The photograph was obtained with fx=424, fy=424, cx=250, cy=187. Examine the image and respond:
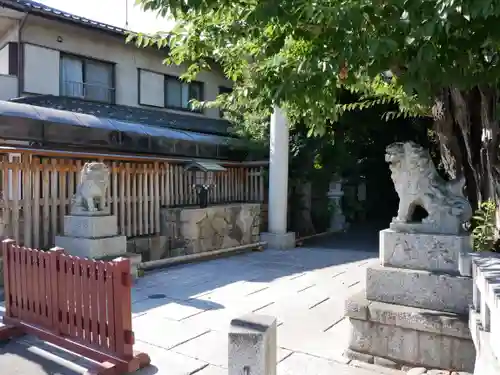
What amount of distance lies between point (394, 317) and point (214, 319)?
7.81 ft

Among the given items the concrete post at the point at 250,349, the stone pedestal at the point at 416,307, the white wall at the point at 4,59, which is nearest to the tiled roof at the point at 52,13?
the white wall at the point at 4,59

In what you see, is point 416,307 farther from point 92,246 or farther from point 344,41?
point 92,246

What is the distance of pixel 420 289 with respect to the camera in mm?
4109

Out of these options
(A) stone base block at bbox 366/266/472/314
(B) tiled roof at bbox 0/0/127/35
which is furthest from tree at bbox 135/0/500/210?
(B) tiled roof at bbox 0/0/127/35

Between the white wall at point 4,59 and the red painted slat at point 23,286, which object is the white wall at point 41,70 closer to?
the white wall at point 4,59

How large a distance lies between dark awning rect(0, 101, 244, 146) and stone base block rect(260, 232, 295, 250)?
2.98 m

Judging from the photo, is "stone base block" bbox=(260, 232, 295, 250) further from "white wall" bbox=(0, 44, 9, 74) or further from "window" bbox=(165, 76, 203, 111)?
"white wall" bbox=(0, 44, 9, 74)

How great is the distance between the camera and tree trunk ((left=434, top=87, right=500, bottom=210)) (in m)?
4.56

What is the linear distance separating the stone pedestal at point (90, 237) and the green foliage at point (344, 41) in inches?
164

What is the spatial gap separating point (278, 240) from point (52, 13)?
863 cm

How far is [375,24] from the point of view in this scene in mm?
2992

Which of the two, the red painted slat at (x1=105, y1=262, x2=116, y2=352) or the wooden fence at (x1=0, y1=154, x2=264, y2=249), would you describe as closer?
the red painted slat at (x1=105, y1=262, x2=116, y2=352)

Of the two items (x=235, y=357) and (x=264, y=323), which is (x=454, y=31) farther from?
(x=235, y=357)

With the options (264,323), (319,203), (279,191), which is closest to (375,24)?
(264,323)
